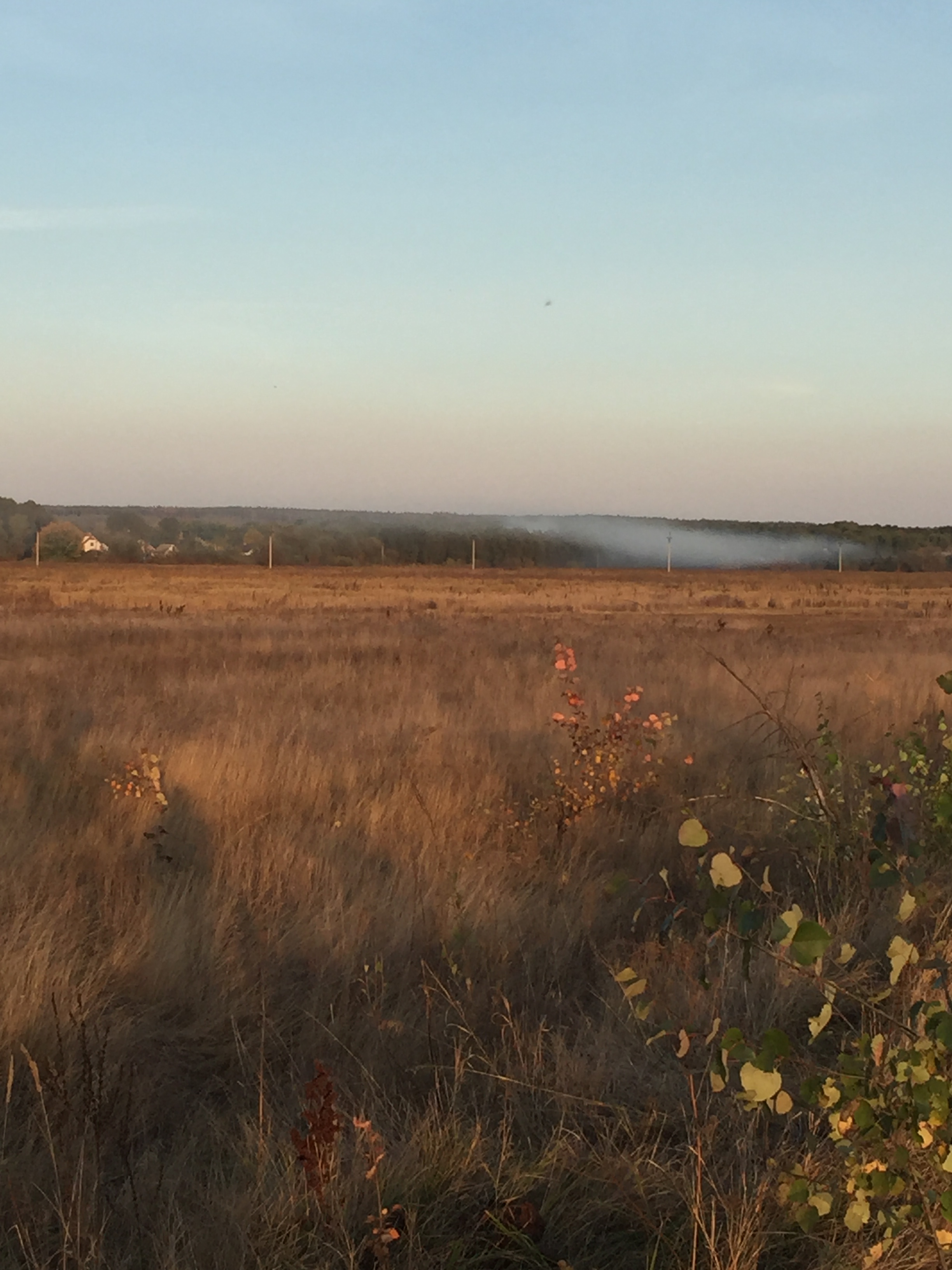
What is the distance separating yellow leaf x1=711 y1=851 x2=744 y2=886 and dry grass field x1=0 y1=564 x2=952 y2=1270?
1.08 feet

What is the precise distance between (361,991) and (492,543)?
93888 millimetres

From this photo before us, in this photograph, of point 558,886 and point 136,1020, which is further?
point 558,886

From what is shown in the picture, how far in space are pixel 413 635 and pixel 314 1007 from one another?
15.2 meters

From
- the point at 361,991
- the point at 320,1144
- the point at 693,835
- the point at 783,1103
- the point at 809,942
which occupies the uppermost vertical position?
the point at 693,835

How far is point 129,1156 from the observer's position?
263cm

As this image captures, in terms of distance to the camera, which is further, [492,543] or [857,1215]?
[492,543]

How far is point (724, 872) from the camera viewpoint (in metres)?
1.78

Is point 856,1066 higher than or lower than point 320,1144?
higher

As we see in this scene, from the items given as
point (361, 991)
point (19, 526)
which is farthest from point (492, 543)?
point (361, 991)

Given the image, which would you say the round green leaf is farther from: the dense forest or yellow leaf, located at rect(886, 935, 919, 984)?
the dense forest

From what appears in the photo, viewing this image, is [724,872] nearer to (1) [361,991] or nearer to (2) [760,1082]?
(2) [760,1082]

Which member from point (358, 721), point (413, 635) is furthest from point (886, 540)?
point (358, 721)

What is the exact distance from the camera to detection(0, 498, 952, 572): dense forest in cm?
7962

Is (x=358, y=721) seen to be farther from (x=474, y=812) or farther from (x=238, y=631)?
(x=238, y=631)
